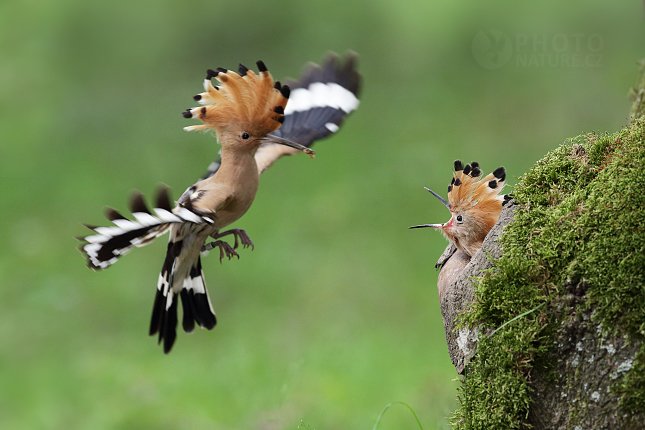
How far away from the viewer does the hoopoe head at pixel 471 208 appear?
8.14 ft

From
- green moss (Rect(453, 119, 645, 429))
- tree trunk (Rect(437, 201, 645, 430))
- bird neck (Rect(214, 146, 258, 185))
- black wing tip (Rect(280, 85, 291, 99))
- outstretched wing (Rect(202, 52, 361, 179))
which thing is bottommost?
→ tree trunk (Rect(437, 201, 645, 430))

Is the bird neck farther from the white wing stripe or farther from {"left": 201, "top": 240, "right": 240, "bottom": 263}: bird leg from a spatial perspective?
the white wing stripe

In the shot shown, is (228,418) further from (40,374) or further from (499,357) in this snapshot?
(499,357)

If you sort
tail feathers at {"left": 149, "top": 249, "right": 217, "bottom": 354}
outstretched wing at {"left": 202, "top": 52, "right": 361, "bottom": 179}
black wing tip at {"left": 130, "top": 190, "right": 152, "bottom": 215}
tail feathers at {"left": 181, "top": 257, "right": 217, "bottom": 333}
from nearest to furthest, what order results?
black wing tip at {"left": 130, "top": 190, "right": 152, "bottom": 215} → tail feathers at {"left": 149, "top": 249, "right": 217, "bottom": 354} → tail feathers at {"left": 181, "top": 257, "right": 217, "bottom": 333} → outstretched wing at {"left": 202, "top": 52, "right": 361, "bottom": 179}

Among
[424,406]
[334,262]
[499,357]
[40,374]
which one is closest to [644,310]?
[499,357]

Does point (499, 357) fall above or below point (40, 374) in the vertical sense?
below

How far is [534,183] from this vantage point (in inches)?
90.1

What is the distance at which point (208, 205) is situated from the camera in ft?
7.45

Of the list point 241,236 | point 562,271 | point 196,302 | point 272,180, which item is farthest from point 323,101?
point 272,180

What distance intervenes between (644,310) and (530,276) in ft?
1.17

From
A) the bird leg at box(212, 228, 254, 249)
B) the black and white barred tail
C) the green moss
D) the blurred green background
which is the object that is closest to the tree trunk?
the green moss

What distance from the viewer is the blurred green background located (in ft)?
19.4

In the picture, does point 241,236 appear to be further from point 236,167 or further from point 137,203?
point 137,203

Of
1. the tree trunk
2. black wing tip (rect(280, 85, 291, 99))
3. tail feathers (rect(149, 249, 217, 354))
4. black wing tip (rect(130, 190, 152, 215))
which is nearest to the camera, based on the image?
the tree trunk
